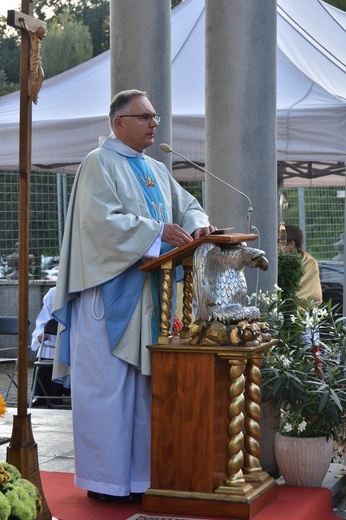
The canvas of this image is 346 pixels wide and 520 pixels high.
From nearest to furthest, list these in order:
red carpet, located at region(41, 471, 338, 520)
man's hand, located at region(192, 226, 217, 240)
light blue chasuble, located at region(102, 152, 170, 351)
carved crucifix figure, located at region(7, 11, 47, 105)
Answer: carved crucifix figure, located at region(7, 11, 47, 105)
red carpet, located at region(41, 471, 338, 520)
light blue chasuble, located at region(102, 152, 170, 351)
man's hand, located at region(192, 226, 217, 240)

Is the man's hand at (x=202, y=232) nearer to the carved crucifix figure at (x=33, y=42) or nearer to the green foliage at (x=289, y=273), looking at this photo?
the carved crucifix figure at (x=33, y=42)

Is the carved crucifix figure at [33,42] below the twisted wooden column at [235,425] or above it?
above

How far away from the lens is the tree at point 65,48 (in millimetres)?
37375

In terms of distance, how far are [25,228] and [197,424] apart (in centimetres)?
127

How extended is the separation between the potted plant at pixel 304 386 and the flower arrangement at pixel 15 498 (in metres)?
2.05

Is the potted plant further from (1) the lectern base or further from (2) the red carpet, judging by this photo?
(1) the lectern base

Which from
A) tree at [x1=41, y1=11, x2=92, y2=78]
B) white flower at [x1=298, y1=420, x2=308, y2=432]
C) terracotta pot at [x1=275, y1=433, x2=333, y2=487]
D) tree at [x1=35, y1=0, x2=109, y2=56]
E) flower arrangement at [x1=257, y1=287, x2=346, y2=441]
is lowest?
terracotta pot at [x1=275, y1=433, x2=333, y2=487]

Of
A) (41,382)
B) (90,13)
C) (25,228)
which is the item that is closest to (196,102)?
(41,382)

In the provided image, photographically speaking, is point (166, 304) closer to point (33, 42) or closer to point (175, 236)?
point (175, 236)

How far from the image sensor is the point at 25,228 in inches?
172

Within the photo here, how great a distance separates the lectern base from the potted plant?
0.70 m

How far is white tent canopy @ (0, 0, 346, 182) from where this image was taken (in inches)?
318

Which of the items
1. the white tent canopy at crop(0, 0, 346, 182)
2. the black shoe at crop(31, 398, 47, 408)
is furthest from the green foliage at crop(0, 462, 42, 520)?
the black shoe at crop(31, 398, 47, 408)

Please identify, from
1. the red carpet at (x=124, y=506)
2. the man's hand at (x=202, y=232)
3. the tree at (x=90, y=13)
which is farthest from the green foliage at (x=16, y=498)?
the tree at (x=90, y=13)
